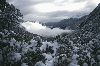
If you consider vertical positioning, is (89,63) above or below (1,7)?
below

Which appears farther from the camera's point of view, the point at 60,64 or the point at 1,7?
the point at 60,64

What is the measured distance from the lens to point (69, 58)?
2780 centimetres

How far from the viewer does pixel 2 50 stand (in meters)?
19.2

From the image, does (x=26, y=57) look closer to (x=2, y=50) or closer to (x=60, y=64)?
(x=2, y=50)

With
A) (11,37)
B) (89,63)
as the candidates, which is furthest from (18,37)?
(89,63)

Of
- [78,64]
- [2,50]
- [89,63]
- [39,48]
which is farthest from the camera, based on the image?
[89,63]

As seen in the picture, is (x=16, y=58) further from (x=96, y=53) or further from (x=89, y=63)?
(x=96, y=53)

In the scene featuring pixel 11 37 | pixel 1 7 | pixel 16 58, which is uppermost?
pixel 1 7

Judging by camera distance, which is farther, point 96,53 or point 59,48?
point 96,53

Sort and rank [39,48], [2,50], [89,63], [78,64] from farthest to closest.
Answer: [89,63]
[78,64]
[39,48]
[2,50]

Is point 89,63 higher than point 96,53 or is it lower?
lower

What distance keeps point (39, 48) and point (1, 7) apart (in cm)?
507

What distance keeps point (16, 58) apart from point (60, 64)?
36.9 ft

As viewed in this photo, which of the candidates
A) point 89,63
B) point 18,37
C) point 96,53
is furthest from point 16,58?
point 96,53
